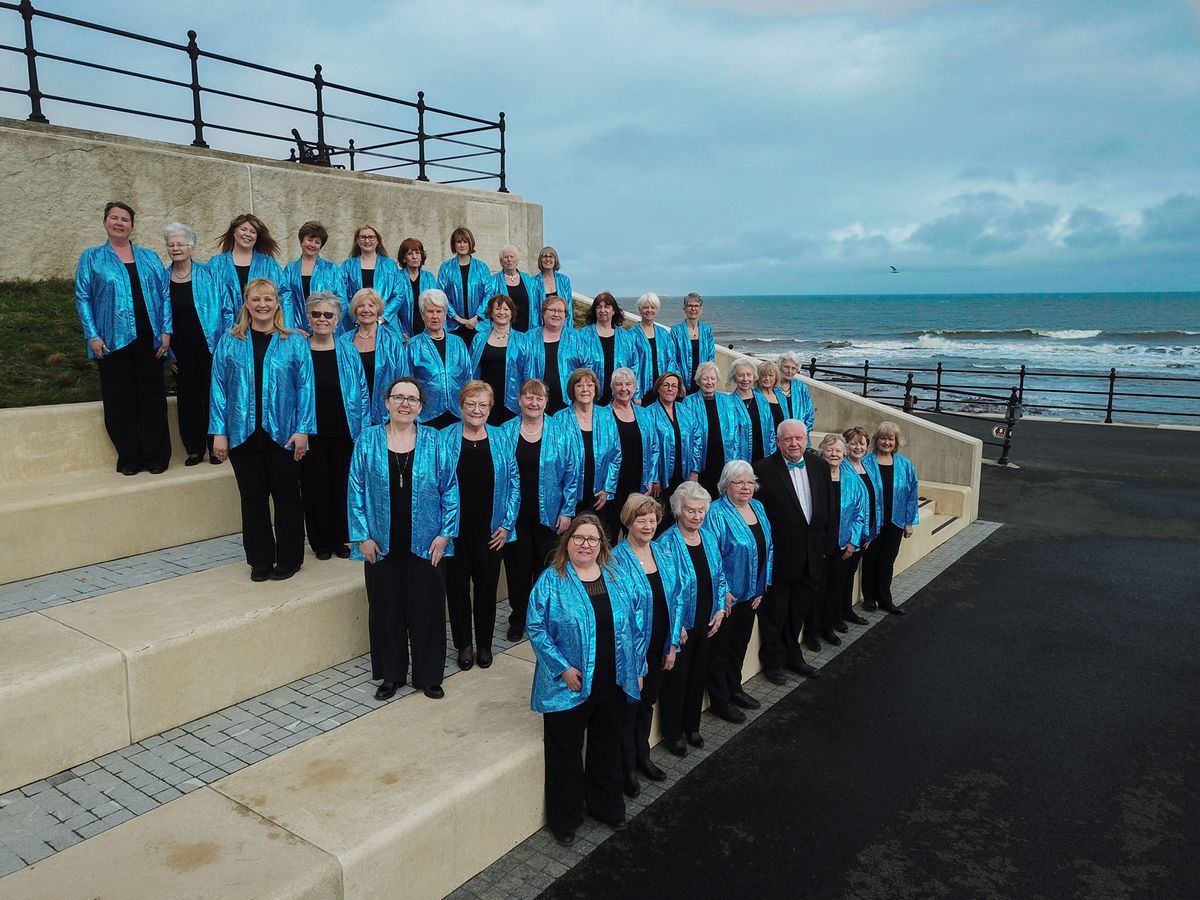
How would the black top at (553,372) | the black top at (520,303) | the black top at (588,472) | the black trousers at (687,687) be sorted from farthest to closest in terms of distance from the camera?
1. the black top at (520,303)
2. the black top at (553,372)
3. the black top at (588,472)
4. the black trousers at (687,687)

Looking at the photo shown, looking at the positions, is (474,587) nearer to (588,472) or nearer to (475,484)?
(475,484)

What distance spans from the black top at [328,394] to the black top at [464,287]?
2.62m

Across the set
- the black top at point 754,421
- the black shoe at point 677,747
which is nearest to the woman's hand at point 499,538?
the black shoe at point 677,747

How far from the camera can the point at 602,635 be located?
4.20m

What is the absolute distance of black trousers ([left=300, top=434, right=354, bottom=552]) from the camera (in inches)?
229

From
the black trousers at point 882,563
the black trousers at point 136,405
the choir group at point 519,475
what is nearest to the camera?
the choir group at point 519,475

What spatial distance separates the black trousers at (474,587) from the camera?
523cm

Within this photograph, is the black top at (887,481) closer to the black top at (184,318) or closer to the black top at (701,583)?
the black top at (701,583)

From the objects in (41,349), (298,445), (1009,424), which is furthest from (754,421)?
(1009,424)

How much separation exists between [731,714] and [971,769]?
1480 millimetres

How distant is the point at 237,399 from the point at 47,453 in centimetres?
210

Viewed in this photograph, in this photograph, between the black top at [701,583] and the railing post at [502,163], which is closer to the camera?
the black top at [701,583]

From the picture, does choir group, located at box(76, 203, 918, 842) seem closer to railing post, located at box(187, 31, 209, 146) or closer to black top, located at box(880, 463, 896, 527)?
black top, located at box(880, 463, 896, 527)

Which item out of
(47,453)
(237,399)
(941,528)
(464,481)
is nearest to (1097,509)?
(941,528)
